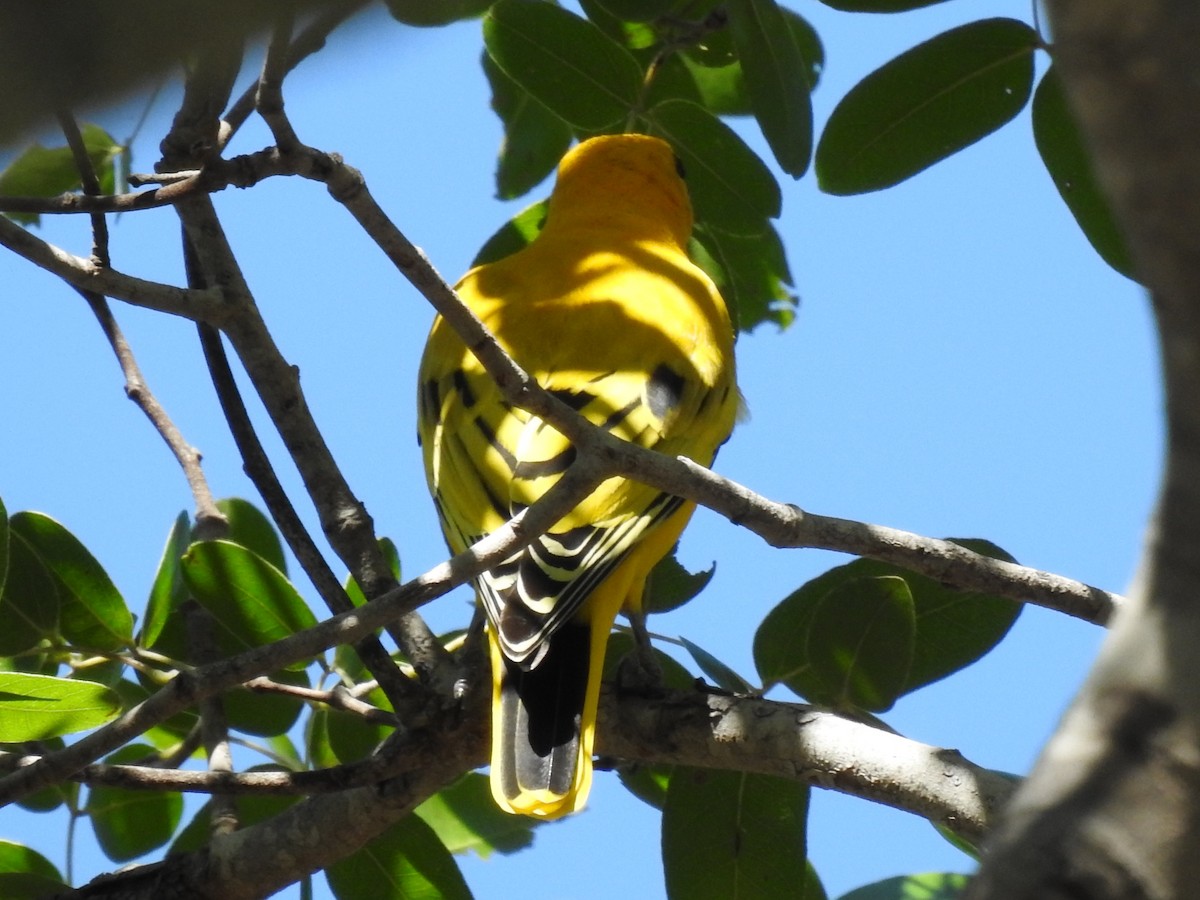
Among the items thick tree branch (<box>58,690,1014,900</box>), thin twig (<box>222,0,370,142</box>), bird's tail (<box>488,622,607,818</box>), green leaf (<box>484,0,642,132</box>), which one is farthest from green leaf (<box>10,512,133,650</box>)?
green leaf (<box>484,0,642,132</box>)

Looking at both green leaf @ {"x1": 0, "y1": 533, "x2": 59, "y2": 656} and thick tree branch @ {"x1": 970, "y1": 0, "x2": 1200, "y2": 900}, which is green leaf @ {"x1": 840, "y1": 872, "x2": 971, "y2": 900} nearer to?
green leaf @ {"x1": 0, "y1": 533, "x2": 59, "y2": 656}

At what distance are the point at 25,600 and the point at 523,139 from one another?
6.58ft

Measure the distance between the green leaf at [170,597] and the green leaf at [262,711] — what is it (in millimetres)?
164

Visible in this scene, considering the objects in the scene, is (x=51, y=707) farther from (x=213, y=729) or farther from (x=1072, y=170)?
(x=1072, y=170)

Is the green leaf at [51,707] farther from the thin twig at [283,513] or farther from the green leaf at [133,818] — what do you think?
the green leaf at [133,818]

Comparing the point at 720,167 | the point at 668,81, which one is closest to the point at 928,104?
the point at 720,167

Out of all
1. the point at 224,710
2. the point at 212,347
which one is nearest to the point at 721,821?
the point at 224,710

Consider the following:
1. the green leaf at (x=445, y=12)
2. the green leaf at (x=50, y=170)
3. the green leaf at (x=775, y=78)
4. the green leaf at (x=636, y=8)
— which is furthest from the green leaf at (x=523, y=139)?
the green leaf at (x=775, y=78)

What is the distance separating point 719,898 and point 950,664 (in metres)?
0.67

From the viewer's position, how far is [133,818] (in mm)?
3344

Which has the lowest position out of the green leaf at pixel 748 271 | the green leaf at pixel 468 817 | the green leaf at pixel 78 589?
the green leaf at pixel 468 817

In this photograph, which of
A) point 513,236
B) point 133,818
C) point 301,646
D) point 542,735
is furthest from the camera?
point 513,236

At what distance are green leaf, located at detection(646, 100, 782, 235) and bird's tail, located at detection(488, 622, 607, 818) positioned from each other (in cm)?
139

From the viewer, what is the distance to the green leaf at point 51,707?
2.55 meters
